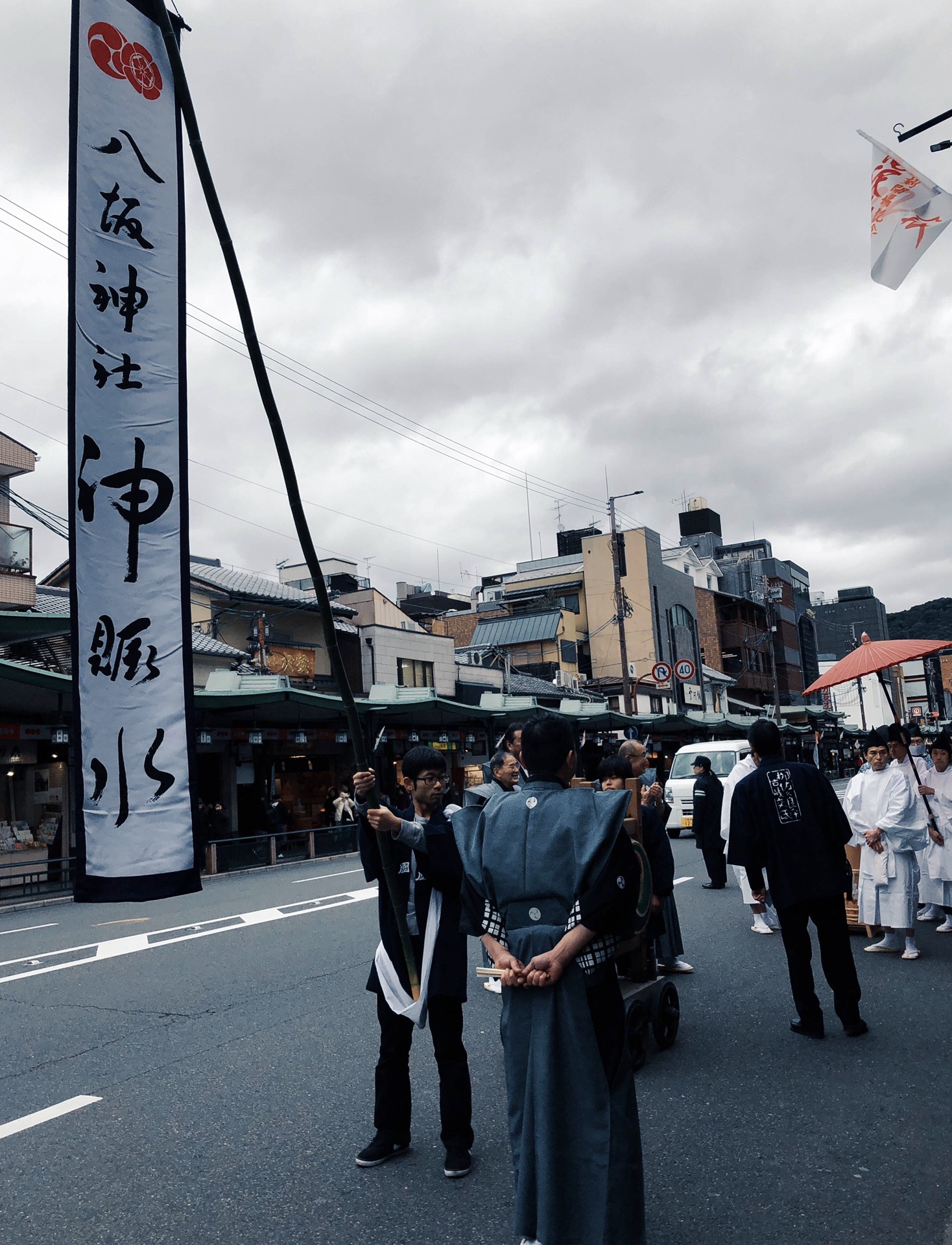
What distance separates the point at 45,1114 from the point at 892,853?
21.2 ft

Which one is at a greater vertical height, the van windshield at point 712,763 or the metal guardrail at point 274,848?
the van windshield at point 712,763

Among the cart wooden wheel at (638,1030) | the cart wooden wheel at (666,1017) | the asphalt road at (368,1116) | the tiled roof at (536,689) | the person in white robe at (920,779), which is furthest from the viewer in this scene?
the tiled roof at (536,689)

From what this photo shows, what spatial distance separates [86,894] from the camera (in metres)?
3.35

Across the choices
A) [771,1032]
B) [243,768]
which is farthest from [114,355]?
[243,768]

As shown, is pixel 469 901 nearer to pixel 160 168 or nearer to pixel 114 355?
pixel 114 355

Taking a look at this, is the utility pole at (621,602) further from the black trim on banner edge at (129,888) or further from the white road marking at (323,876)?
the black trim on banner edge at (129,888)

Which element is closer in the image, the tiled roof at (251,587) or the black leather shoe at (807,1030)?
the black leather shoe at (807,1030)

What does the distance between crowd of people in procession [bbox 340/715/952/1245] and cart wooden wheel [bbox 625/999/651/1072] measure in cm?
69

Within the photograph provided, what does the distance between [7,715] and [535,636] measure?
33.9 metres

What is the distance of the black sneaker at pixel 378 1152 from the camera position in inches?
160

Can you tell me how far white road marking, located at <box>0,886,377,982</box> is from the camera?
9.45m

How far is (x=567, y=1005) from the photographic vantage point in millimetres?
3104

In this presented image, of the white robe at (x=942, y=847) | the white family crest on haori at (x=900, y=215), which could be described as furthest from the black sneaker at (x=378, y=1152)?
the white family crest on haori at (x=900, y=215)

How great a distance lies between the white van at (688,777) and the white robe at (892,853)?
13930mm
